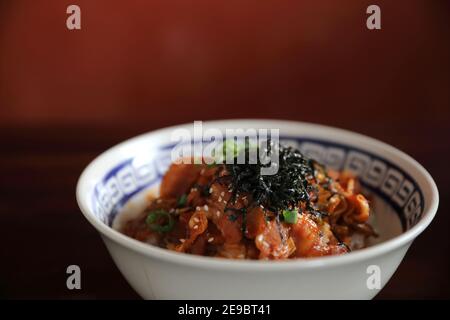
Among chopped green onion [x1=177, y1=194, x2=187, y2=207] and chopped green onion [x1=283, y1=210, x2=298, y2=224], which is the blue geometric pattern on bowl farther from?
chopped green onion [x1=283, y1=210, x2=298, y2=224]

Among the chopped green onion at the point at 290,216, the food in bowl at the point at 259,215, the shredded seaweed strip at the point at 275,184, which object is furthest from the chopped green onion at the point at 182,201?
the chopped green onion at the point at 290,216

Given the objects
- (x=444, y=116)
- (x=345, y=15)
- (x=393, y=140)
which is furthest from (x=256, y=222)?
(x=444, y=116)

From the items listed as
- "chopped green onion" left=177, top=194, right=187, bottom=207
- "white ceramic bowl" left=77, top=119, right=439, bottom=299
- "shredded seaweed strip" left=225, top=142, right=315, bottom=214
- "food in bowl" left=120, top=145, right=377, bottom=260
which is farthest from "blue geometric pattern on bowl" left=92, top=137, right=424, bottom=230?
"shredded seaweed strip" left=225, top=142, right=315, bottom=214

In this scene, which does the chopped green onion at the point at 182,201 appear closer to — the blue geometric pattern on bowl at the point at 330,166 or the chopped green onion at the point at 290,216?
the blue geometric pattern on bowl at the point at 330,166

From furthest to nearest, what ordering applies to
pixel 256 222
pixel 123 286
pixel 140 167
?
pixel 140 167 → pixel 123 286 → pixel 256 222

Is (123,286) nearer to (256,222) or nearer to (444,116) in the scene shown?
(256,222)

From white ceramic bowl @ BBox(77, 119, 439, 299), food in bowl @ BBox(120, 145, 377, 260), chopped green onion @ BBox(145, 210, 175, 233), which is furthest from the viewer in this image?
chopped green onion @ BBox(145, 210, 175, 233)
